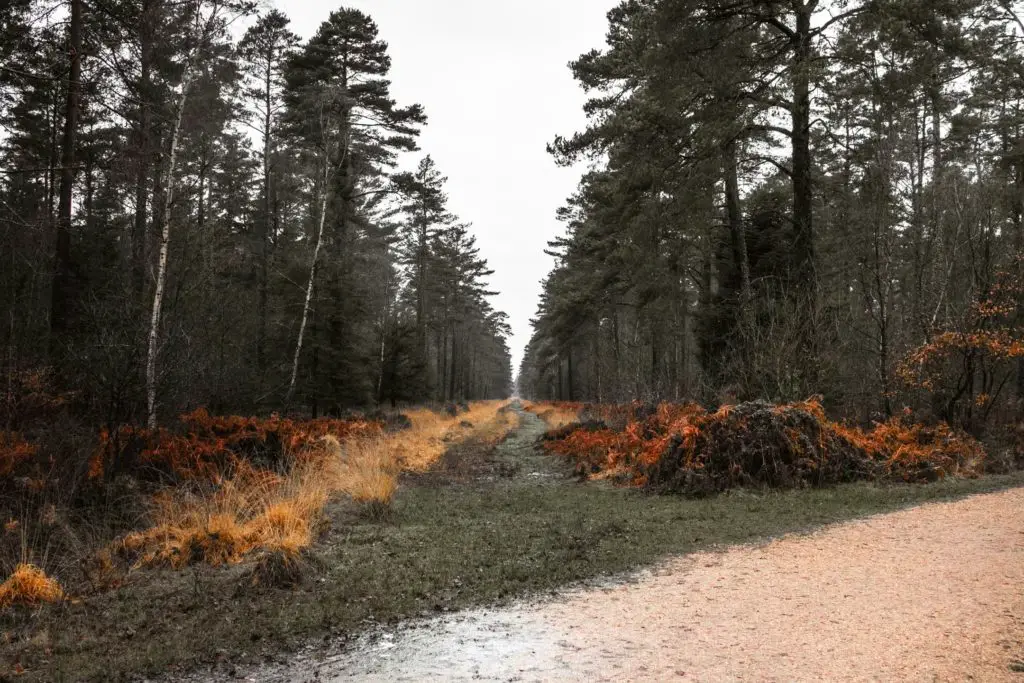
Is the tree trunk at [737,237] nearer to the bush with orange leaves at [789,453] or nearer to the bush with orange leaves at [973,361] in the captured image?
the bush with orange leaves at [973,361]

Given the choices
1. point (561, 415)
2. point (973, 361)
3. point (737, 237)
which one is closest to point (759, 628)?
point (973, 361)

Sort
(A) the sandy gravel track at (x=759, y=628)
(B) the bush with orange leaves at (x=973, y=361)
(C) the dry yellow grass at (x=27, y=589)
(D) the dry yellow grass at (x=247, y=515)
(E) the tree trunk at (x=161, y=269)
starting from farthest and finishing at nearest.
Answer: (B) the bush with orange leaves at (x=973, y=361) < (E) the tree trunk at (x=161, y=269) < (D) the dry yellow grass at (x=247, y=515) < (C) the dry yellow grass at (x=27, y=589) < (A) the sandy gravel track at (x=759, y=628)

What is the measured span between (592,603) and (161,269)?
9.29 m

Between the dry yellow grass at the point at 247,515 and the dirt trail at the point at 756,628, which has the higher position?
the dry yellow grass at the point at 247,515

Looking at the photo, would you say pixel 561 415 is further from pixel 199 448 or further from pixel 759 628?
pixel 759 628

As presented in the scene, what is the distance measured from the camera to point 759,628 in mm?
3861

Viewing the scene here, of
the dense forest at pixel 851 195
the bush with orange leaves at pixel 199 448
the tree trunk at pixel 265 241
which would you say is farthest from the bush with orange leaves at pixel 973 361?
the tree trunk at pixel 265 241

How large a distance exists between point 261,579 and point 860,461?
8.13 meters

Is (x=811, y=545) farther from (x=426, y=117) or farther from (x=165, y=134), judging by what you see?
(x=426, y=117)

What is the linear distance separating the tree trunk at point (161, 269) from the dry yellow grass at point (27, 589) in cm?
519

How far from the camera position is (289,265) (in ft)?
68.8

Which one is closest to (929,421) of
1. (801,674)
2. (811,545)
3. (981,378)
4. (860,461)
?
(981,378)

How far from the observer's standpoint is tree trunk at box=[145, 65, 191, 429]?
935 cm

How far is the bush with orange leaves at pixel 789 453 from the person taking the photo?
8.66 m
